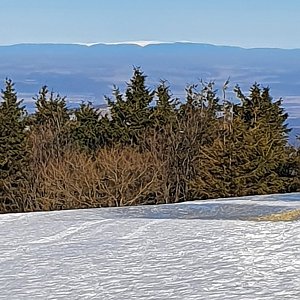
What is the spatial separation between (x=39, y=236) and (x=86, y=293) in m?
3.49

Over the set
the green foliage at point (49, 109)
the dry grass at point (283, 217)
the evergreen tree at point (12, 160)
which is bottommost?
the evergreen tree at point (12, 160)

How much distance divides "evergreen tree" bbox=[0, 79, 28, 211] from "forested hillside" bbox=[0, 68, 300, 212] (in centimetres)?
5

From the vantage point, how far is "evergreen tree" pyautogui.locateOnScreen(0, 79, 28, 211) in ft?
121

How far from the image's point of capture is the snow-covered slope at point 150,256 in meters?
7.16

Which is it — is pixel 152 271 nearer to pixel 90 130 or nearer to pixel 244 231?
pixel 244 231

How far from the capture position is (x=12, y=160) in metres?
37.8

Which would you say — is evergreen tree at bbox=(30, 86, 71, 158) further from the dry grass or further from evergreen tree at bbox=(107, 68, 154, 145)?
the dry grass

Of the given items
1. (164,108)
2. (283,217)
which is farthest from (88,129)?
(283,217)

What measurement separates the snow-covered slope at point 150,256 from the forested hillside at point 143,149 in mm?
18256

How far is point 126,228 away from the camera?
10.9 m

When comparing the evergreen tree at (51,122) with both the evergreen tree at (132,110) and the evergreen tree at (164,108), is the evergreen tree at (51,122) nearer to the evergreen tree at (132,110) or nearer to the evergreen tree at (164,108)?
the evergreen tree at (132,110)

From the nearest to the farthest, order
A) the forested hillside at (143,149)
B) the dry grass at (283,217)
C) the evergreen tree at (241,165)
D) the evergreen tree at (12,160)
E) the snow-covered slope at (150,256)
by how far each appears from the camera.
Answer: the snow-covered slope at (150,256)
the dry grass at (283,217)
the evergreen tree at (241,165)
the forested hillside at (143,149)
the evergreen tree at (12,160)

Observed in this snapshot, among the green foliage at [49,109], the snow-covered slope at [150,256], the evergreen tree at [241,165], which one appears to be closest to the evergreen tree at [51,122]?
the green foliage at [49,109]

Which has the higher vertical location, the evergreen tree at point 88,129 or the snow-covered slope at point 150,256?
the snow-covered slope at point 150,256
